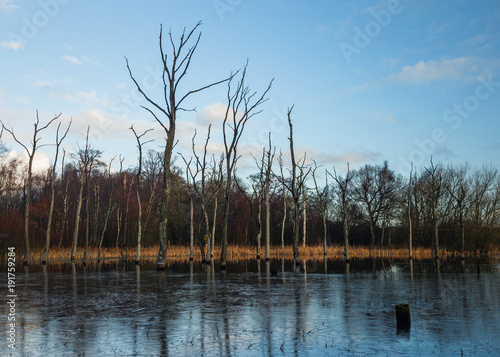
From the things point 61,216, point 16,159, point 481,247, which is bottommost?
point 481,247

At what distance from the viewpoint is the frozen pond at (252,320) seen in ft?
21.6

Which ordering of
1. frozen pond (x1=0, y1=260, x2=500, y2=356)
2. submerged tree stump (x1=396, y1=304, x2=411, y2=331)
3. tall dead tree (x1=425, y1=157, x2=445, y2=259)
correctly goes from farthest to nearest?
tall dead tree (x1=425, y1=157, x2=445, y2=259) < submerged tree stump (x1=396, y1=304, x2=411, y2=331) < frozen pond (x1=0, y1=260, x2=500, y2=356)

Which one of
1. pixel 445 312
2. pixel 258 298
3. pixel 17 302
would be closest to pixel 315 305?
pixel 258 298

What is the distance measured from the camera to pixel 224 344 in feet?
22.4

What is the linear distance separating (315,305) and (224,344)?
4.39 metres

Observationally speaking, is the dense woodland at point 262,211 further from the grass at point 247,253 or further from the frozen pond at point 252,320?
the frozen pond at point 252,320

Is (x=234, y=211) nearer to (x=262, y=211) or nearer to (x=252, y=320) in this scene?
(x=262, y=211)

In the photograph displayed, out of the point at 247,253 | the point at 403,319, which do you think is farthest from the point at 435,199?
the point at 403,319

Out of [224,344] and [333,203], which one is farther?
Result: [333,203]

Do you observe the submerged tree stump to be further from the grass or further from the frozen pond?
the grass

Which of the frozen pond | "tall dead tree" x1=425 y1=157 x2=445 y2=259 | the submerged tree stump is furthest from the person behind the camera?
"tall dead tree" x1=425 y1=157 x2=445 y2=259

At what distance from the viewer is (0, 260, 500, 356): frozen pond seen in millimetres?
6586

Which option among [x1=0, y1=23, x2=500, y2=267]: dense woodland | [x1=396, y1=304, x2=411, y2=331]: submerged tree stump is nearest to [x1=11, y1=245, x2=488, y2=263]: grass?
[x1=0, y1=23, x2=500, y2=267]: dense woodland

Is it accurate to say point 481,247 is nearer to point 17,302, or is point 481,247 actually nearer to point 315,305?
point 315,305
